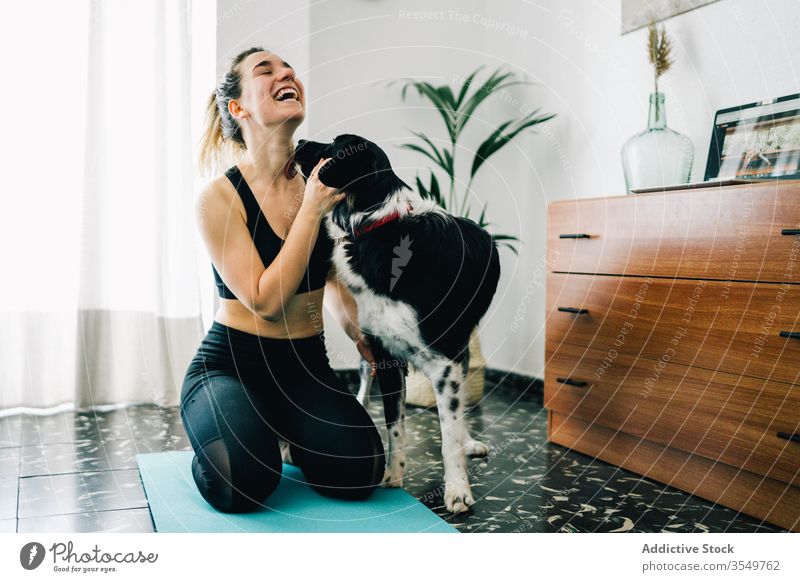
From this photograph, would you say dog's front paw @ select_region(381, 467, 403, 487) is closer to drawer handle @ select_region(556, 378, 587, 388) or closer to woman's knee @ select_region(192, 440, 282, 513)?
woman's knee @ select_region(192, 440, 282, 513)

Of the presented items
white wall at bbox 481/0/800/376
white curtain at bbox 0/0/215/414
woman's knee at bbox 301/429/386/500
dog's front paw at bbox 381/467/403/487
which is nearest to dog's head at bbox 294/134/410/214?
woman's knee at bbox 301/429/386/500

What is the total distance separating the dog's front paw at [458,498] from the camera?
1914 mm

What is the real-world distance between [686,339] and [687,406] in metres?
0.21

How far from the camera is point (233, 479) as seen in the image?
1.77m

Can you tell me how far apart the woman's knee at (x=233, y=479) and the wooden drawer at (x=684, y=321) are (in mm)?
1252

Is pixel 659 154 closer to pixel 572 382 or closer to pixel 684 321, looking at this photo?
pixel 684 321

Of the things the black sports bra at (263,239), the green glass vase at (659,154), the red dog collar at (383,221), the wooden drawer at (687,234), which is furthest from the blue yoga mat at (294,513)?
the green glass vase at (659,154)

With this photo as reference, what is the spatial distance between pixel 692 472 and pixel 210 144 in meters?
1.81

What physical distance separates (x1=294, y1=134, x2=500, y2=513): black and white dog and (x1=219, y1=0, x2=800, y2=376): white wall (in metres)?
1.28

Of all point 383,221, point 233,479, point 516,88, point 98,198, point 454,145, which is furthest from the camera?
point 516,88

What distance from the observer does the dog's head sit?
1.80m

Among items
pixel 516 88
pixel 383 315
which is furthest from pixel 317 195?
pixel 516 88
